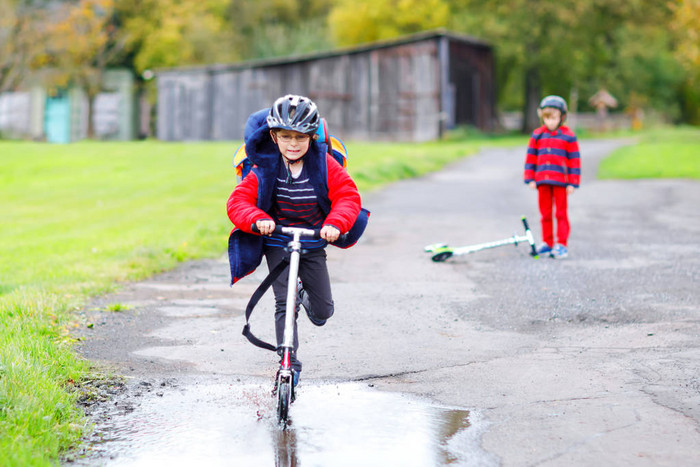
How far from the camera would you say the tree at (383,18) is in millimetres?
46562

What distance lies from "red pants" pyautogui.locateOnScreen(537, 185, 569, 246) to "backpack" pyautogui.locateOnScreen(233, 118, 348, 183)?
17.0ft

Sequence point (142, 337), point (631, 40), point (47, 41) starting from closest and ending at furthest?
point (142, 337) → point (47, 41) → point (631, 40)

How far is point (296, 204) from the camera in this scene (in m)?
5.12

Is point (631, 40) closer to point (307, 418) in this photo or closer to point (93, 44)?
point (93, 44)

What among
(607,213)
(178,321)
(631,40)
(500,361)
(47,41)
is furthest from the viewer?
(631,40)

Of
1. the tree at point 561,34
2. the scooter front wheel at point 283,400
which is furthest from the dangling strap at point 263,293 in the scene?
the tree at point 561,34

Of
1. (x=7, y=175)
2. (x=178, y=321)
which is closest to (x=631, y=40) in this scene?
(x=7, y=175)

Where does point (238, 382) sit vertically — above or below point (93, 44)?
below

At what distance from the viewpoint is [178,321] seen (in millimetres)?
7113

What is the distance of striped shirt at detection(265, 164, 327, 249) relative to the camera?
16.7 ft

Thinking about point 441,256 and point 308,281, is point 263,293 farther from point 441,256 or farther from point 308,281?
point 441,256

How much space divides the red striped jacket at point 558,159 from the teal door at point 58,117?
35.8 m

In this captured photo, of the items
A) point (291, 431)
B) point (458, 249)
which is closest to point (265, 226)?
point (291, 431)

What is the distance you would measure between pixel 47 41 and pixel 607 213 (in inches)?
1184
